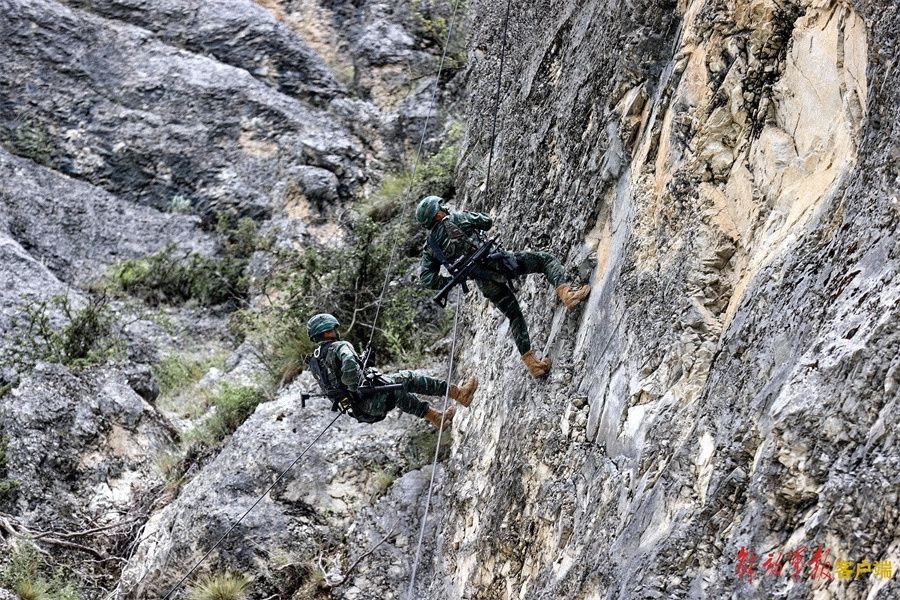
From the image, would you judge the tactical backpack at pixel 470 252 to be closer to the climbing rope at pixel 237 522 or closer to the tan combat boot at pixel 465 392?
the tan combat boot at pixel 465 392

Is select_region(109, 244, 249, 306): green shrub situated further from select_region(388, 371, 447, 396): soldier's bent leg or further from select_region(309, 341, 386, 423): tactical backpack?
select_region(388, 371, 447, 396): soldier's bent leg

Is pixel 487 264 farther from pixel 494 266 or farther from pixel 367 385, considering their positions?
pixel 367 385

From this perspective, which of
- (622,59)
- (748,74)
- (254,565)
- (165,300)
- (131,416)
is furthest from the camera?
(165,300)

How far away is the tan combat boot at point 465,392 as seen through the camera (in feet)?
27.6

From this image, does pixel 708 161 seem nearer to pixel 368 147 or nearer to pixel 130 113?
pixel 368 147

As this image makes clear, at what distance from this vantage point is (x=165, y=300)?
14.9 m

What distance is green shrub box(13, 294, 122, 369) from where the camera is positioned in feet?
41.2

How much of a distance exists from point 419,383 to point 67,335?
6.29 metres

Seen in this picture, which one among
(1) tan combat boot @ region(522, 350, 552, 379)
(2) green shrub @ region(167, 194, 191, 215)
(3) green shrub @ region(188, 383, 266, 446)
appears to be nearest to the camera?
(1) tan combat boot @ region(522, 350, 552, 379)

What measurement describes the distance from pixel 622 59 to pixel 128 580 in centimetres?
676

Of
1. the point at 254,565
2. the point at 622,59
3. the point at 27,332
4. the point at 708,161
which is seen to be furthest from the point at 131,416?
the point at 708,161

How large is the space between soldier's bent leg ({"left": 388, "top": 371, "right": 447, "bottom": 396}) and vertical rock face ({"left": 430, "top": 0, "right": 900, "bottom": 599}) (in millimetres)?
630

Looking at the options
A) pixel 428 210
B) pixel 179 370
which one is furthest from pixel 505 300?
pixel 179 370

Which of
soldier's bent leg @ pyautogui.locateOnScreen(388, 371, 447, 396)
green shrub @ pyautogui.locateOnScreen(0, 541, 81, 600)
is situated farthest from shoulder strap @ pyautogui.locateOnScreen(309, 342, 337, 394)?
green shrub @ pyautogui.locateOnScreen(0, 541, 81, 600)
